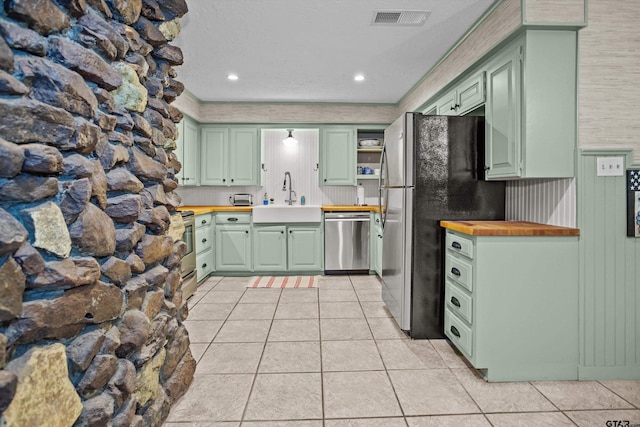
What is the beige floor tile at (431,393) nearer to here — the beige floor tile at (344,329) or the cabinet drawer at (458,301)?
the cabinet drawer at (458,301)

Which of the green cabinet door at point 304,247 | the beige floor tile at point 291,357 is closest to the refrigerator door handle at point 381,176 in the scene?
the beige floor tile at point 291,357

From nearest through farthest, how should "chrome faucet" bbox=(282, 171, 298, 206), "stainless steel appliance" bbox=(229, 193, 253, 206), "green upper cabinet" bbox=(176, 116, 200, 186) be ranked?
"green upper cabinet" bbox=(176, 116, 200, 186), "stainless steel appliance" bbox=(229, 193, 253, 206), "chrome faucet" bbox=(282, 171, 298, 206)

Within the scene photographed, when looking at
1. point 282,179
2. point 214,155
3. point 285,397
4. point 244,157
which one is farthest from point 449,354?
point 214,155

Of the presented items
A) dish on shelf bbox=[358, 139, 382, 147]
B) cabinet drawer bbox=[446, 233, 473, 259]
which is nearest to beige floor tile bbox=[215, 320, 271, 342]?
cabinet drawer bbox=[446, 233, 473, 259]

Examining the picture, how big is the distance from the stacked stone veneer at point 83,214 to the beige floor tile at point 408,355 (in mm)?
1419

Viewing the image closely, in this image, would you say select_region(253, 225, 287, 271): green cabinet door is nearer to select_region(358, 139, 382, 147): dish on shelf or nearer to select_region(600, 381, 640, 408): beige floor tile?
select_region(358, 139, 382, 147): dish on shelf

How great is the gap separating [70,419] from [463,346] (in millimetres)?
2127

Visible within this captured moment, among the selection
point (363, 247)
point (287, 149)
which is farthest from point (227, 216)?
point (363, 247)

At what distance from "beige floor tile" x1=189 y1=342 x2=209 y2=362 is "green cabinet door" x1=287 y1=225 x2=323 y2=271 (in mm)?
2250

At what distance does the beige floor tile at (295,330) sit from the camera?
2.78 m

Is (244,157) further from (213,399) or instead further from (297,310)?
(213,399)

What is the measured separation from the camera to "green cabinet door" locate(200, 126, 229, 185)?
201 inches

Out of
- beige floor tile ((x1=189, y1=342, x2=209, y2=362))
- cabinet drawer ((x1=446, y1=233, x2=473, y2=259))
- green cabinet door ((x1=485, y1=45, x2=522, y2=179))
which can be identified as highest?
green cabinet door ((x1=485, y1=45, x2=522, y2=179))

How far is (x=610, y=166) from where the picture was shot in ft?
6.98
